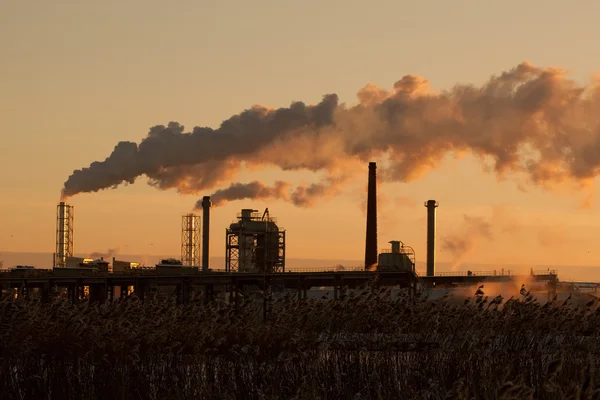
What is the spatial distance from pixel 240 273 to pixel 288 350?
63.6 metres

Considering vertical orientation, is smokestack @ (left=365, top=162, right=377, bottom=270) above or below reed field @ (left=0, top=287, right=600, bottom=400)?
above

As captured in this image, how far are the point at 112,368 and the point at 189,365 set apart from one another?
1.55 m

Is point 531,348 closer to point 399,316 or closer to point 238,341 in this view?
point 399,316

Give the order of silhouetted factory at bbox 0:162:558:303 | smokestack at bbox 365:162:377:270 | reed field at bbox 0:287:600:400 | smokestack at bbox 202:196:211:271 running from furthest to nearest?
1. smokestack at bbox 202:196:211:271
2. smokestack at bbox 365:162:377:270
3. silhouetted factory at bbox 0:162:558:303
4. reed field at bbox 0:287:600:400

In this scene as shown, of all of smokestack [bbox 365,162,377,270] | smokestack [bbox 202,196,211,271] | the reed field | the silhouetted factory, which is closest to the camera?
the reed field

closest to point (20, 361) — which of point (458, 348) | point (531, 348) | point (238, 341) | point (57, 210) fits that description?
point (238, 341)

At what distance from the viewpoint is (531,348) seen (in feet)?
69.0

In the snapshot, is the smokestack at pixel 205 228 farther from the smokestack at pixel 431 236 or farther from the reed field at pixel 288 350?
the reed field at pixel 288 350

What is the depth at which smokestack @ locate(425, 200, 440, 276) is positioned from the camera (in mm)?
121000

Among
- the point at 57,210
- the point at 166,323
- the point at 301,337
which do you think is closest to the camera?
the point at 301,337

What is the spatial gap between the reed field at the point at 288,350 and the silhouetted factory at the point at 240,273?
53.8 metres

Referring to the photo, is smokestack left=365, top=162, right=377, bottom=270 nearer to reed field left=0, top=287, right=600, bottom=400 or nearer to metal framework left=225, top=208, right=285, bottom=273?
metal framework left=225, top=208, right=285, bottom=273

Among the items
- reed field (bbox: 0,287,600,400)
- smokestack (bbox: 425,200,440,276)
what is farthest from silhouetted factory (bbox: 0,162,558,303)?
reed field (bbox: 0,287,600,400)

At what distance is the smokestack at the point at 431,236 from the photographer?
397 ft
